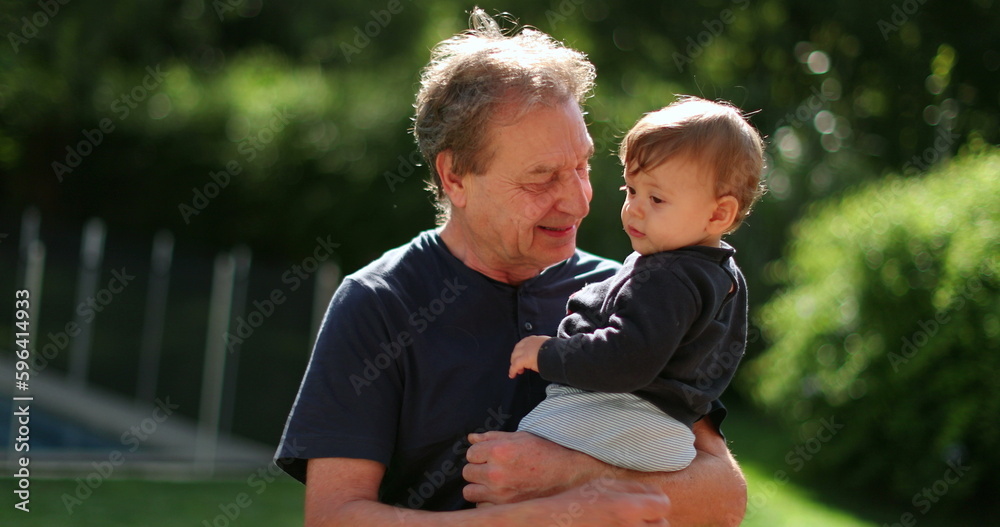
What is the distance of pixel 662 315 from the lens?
2047mm

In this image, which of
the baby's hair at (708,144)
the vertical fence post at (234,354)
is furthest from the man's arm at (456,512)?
the vertical fence post at (234,354)

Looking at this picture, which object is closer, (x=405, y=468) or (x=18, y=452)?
(x=405, y=468)

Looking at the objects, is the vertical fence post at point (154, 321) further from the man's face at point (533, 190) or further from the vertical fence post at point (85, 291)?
the man's face at point (533, 190)

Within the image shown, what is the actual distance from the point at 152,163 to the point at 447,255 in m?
10.3

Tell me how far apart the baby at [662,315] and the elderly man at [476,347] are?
0.08 metres

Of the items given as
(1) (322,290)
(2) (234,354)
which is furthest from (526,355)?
(2) (234,354)

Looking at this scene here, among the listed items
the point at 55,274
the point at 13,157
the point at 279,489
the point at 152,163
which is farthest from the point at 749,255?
the point at 13,157

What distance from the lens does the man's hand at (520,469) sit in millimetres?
2191

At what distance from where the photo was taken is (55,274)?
7566 mm

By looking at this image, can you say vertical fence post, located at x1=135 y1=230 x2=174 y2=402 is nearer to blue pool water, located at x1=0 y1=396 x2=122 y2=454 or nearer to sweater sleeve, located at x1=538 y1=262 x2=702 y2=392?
blue pool water, located at x1=0 y1=396 x2=122 y2=454

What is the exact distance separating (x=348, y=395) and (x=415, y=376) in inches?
7.0

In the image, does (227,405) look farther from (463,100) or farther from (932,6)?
(932,6)

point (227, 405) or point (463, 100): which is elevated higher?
point (463, 100)

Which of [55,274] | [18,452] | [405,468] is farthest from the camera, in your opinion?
[55,274]
